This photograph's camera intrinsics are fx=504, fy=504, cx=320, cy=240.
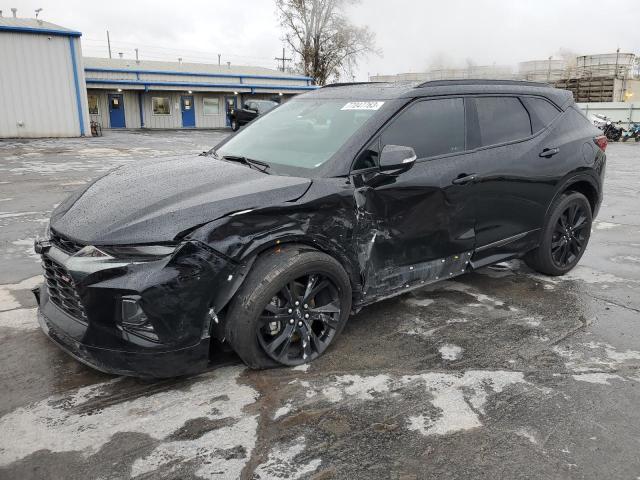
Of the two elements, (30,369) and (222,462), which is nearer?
(222,462)

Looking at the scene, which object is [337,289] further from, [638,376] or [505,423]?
[638,376]

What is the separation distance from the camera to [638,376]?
10.3 feet

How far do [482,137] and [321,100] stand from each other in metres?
1.32

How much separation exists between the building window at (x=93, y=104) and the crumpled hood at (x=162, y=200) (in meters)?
31.8

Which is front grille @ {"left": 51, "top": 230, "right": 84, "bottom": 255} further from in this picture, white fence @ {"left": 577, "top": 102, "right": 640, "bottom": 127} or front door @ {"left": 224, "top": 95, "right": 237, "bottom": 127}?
front door @ {"left": 224, "top": 95, "right": 237, "bottom": 127}

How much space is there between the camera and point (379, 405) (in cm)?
279

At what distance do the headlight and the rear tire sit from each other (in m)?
3.48

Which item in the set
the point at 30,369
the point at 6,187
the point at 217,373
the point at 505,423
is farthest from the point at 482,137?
the point at 6,187

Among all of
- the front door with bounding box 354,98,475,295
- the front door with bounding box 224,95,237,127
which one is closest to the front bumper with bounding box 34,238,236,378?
the front door with bounding box 354,98,475,295

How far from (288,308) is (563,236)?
10.2 feet

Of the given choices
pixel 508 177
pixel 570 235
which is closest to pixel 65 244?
pixel 508 177

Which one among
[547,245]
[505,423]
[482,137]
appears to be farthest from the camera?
[547,245]

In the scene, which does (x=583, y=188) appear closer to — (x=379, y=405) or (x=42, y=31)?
(x=379, y=405)

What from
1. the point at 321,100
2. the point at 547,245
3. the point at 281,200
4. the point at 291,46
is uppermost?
the point at 291,46
